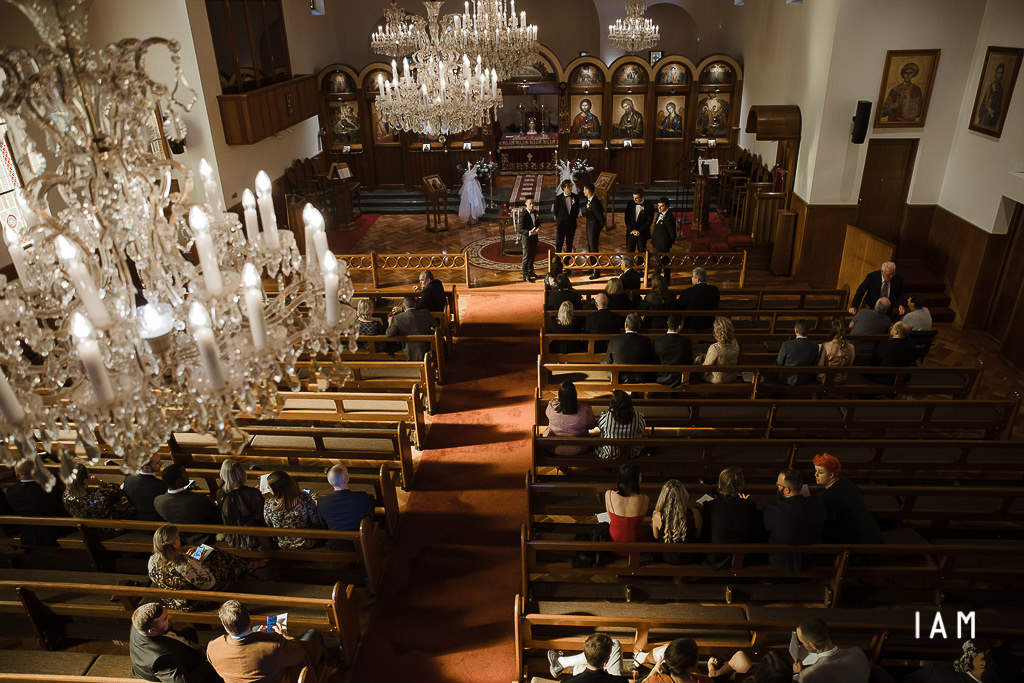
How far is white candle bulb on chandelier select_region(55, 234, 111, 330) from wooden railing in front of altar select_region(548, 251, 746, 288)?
855cm

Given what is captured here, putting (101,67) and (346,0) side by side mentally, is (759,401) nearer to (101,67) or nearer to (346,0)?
(101,67)

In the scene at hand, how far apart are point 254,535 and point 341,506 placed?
0.71 meters

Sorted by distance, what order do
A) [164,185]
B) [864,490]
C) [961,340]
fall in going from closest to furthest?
[164,185] → [864,490] → [961,340]

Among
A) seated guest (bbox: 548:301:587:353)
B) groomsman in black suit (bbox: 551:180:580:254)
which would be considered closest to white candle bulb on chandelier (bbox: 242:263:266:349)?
seated guest (bbox: 548:301:587:353)

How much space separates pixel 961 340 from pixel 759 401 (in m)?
5.67

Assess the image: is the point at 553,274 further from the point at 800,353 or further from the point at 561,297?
the point at 800,353

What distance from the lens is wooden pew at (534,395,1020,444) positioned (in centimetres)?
627

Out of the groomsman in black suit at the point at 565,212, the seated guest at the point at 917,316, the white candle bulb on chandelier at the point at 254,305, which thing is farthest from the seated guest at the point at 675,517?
the groomsman in black suit at the point at 565,212

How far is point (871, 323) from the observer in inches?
313

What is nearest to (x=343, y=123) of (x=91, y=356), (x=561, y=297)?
(x=561, y=297)

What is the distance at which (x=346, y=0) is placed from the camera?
18.3 m

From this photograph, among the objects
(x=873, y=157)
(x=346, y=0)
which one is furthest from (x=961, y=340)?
(x=346, y=0)

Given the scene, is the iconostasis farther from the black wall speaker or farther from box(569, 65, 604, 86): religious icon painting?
the black wall speaker

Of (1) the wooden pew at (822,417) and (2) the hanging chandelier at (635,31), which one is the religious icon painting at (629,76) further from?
(1) the wooden pew at (822,417)
